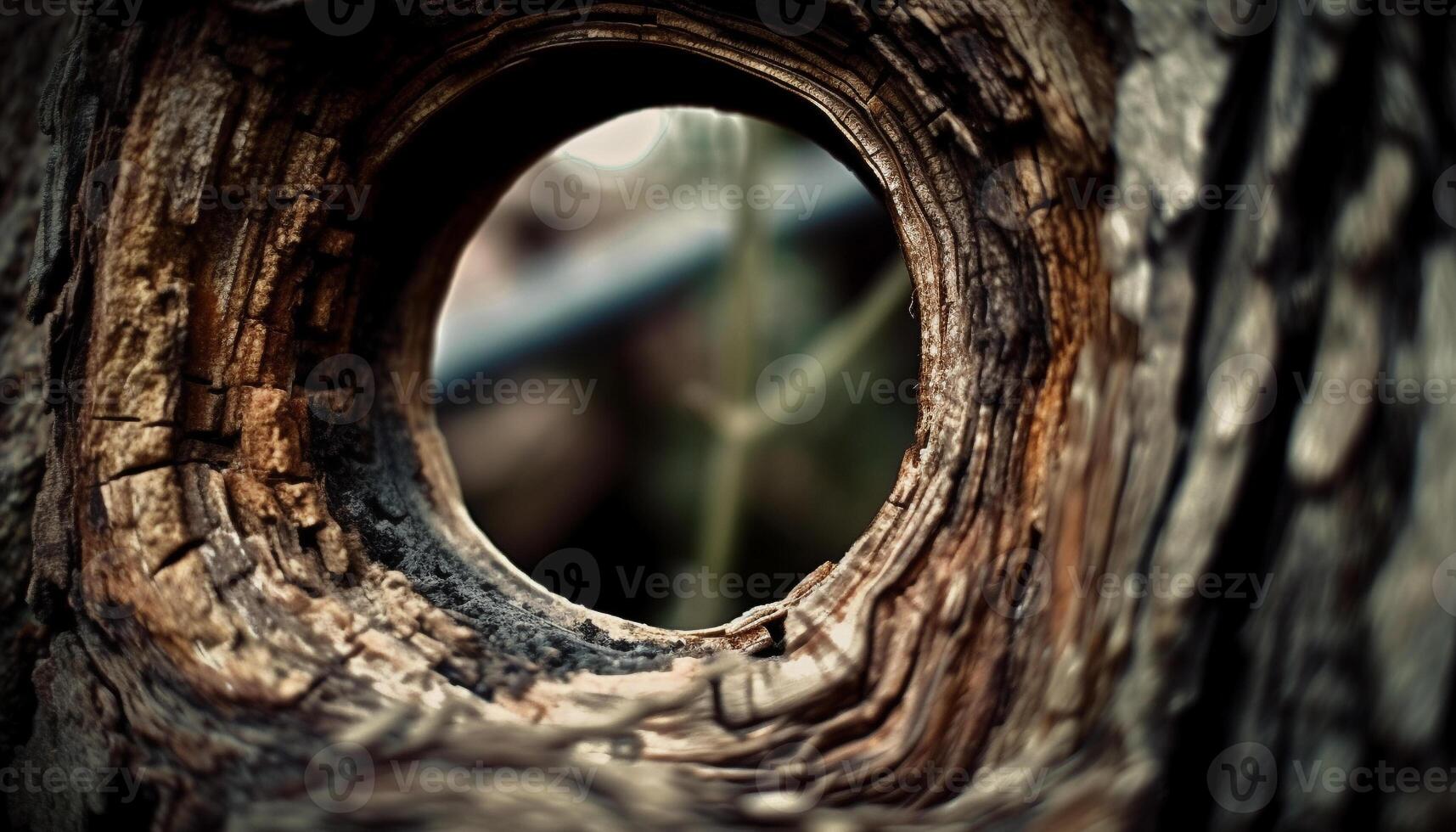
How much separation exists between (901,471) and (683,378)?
3099 mm

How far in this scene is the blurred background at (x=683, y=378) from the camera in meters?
3.83

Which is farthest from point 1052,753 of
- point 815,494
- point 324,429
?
point 815,494

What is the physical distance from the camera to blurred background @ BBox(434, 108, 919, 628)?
3826 mm

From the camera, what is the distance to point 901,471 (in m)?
1.08

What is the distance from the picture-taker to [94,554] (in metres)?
0.98

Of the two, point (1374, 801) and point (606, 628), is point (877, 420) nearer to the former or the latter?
point (606, 628)

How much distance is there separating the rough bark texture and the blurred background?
255 cm

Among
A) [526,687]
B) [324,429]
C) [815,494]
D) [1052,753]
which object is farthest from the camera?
[815,494]

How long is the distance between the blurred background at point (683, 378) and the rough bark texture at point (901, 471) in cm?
255

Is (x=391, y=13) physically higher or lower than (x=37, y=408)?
higher

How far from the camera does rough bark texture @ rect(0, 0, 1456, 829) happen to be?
69 centimetres

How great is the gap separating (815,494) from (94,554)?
327 centimetres

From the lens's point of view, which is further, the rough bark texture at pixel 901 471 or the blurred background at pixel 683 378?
the blurred background at pixel 683 378

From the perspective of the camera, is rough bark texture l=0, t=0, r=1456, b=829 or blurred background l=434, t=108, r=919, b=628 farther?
blurred background l=434, t=108, r=919, b=628
